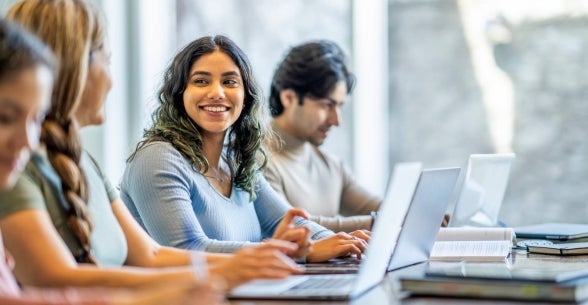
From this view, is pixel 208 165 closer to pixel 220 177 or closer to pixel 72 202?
pixel 220 177

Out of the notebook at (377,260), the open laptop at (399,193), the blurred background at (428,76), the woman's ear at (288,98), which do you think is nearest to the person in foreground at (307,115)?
the woman's ear at (288,98)

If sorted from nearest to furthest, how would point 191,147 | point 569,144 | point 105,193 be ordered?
point 105,193, point 191,147, point 569,144

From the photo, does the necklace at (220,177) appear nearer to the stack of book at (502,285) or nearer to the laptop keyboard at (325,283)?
the laptop keyboard at (325,283)

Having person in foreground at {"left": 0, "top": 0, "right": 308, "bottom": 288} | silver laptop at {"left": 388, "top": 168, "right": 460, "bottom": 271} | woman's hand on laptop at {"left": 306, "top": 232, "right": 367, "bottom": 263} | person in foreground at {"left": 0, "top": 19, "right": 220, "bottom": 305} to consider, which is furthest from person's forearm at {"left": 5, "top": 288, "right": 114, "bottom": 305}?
woman's hand on laptop at {"left": 306, "top": 232, "right": 367, "bottom": 263}

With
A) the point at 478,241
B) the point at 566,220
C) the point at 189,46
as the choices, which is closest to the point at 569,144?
the point at 566,220

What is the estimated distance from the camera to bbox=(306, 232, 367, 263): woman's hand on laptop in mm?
2271

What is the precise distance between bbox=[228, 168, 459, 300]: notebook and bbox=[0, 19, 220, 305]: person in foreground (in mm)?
372

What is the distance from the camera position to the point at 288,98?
141 inches

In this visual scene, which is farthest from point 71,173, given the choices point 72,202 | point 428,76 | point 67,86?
point 428,76

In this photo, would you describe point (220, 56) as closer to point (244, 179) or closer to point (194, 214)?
point (244, 179)

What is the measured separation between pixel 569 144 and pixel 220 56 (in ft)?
7.02

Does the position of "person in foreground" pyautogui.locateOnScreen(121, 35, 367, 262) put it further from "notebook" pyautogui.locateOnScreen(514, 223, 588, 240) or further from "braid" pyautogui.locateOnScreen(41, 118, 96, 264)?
"notebook" pyautogui.locateOnScreen(514, 223, 588, 240)

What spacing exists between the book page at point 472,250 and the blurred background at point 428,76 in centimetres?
192

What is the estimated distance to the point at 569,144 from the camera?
4.18 meters
